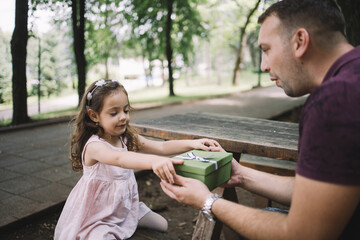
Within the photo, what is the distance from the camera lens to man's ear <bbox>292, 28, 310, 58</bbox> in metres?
1.38

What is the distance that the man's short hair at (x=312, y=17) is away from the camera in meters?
1.38

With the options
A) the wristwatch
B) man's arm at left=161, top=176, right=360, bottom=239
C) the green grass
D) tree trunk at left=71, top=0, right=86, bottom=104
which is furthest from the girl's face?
tree trunk at left=71, top=0, right=86, bottom=104

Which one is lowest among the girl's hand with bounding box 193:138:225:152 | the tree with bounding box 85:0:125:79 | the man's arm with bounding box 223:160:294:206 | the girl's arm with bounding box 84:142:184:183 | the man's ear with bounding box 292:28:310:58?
the man's arm with bounding box 223:160:294:206

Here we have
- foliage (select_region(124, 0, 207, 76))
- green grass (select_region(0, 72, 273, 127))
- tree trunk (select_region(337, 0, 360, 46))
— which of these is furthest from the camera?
foliage (select_region(124, 0, 207, 76))

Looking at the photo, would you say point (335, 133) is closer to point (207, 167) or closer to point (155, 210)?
point (207, 167)

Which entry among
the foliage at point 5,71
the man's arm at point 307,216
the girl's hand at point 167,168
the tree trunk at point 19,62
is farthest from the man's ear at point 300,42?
the foliage at point 5,71

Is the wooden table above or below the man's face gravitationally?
below

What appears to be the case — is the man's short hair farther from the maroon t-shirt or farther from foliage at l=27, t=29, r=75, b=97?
foliage at l=27, t=29, r=75, b=97

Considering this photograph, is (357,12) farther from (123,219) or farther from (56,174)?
(56,174)

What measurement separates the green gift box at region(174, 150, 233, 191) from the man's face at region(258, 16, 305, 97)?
0.51m

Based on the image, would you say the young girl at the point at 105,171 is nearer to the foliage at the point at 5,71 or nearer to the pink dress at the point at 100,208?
the pink dress at the point at 100,208

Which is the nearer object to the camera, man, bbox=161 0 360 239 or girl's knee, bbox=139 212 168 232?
man, bbox=161 0 360 239

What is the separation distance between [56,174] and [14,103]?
5.19m

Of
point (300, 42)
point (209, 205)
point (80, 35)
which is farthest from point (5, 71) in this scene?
point (300, 42)
